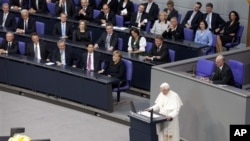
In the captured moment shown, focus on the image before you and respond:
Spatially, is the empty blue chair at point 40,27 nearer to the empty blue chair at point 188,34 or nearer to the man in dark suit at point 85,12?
the man in dark suit at point 85,12

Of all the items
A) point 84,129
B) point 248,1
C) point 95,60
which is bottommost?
point 84,129

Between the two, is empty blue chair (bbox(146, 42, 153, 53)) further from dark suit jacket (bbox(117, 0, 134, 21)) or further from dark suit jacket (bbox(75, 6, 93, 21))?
dark suit jacket (bbox(117, 0, 134, 21))

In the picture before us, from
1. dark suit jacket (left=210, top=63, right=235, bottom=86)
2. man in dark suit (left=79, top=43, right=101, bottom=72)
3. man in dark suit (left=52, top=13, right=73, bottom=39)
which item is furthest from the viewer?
man in dark suit (left=52, top=13, right=73, bottom=39)

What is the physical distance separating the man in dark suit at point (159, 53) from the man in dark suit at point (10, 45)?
126 inches

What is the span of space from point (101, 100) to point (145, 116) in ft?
8.60

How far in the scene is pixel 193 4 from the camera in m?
19.9

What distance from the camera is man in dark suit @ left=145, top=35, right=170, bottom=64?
15180 millimetres

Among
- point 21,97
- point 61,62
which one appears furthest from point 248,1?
point 21,97

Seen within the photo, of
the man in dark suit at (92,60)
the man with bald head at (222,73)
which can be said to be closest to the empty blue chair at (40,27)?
the man in dark suit at (92,60)

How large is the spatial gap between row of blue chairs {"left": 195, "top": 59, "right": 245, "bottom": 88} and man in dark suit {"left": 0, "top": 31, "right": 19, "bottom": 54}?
462 cm

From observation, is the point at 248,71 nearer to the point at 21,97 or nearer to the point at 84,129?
the point at 84,129

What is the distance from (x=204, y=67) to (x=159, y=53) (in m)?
1.56

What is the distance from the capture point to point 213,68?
13906 mm

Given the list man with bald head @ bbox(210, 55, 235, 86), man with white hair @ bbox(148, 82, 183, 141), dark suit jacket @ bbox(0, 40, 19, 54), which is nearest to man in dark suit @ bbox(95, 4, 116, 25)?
dark suit jacket @ bbox(0, 40, 19, 54)
